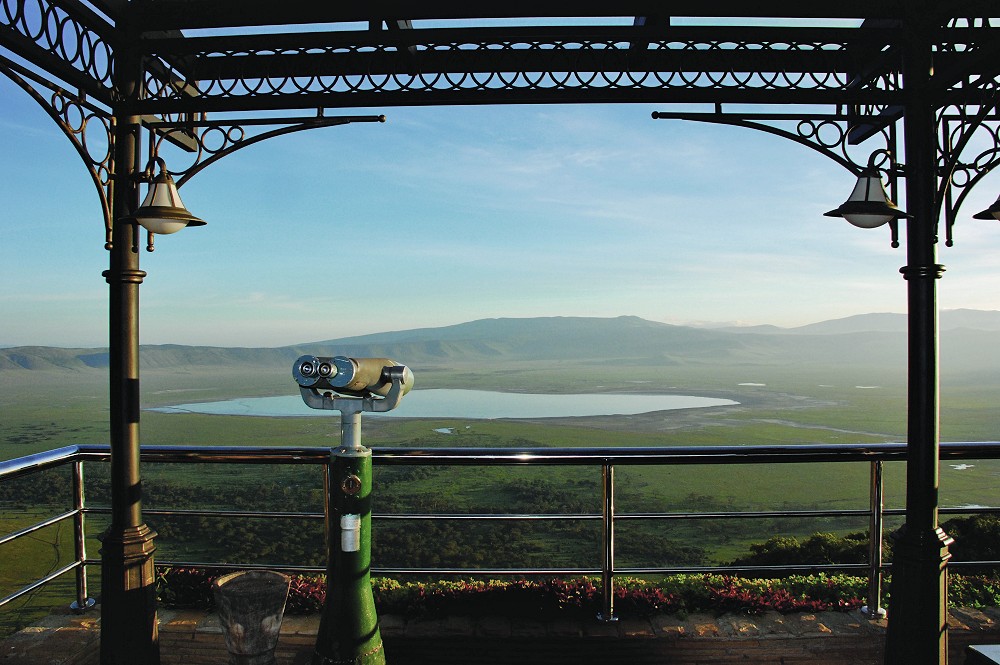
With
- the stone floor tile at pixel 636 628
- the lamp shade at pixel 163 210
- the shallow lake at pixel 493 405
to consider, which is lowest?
the shallow lake at pixel 493 405

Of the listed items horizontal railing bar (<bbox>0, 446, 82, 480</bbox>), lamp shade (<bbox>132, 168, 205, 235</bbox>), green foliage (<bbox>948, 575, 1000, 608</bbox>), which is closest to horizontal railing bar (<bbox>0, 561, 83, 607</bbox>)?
horizontal railing bar (<bbox>0, 446, 82, 480</bbox>)

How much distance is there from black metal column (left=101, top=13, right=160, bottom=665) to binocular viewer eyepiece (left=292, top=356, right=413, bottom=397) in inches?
40.8

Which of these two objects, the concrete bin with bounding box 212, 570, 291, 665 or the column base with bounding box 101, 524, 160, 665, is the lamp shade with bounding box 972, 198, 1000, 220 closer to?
the concrete bin with bounding box 212, 570, 291, 665

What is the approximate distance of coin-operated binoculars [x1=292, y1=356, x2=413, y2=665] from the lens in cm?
223

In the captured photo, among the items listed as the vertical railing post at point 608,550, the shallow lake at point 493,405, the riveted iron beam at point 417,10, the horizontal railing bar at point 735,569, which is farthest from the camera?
the shallow lake at point 493,405

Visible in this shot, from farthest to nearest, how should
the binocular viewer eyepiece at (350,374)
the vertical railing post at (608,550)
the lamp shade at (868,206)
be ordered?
1. the vertical railing post at (608,550)
2. the lamp shade at (868,206)
3. the binocular viewer eyepiece at (350,374)

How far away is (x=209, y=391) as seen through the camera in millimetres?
77875

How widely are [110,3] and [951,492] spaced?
41.8 m

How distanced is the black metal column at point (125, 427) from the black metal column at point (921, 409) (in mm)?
3079

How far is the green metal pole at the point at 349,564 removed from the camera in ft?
7.70

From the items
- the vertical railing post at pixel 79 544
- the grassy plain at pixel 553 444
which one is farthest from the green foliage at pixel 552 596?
the grassy plain at pixel 553 444

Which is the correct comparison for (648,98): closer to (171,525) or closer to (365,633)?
(365,633)

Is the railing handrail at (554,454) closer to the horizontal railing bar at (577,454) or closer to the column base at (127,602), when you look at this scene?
the horizontal railing bar at (577,454)

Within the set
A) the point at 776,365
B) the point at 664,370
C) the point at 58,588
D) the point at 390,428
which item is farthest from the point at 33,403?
the point at 776,365
